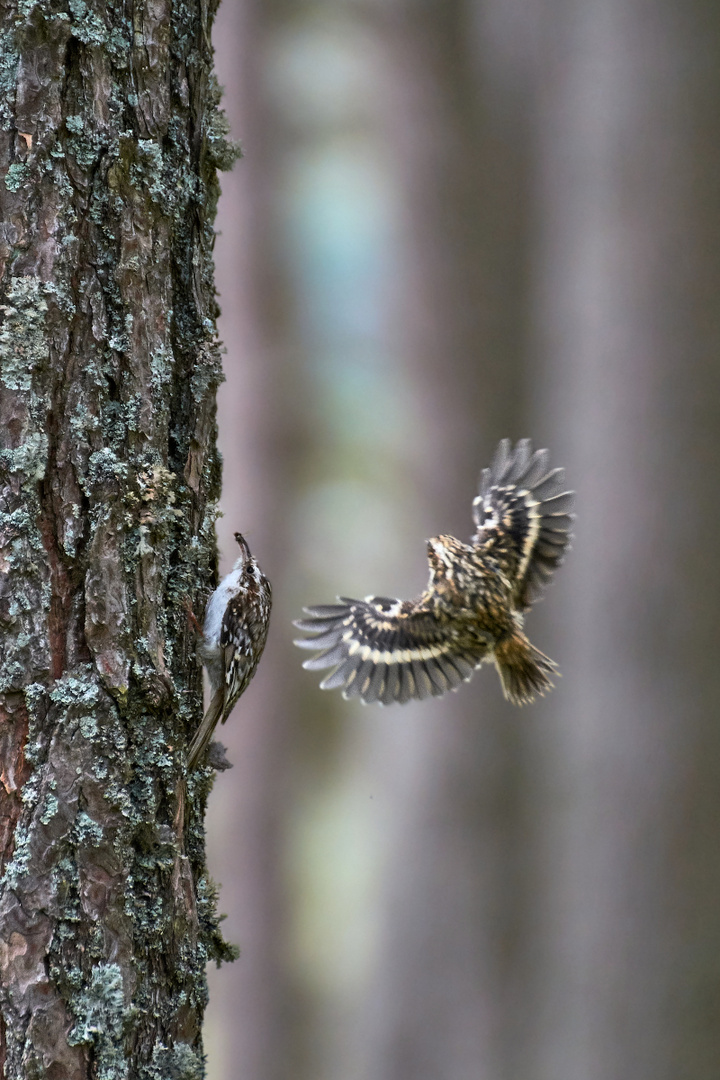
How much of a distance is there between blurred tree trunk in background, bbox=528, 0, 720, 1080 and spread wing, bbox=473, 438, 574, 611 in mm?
1509

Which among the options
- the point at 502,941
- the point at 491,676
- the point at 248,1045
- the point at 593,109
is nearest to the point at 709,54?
the point at 593,109

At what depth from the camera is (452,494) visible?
226 inches

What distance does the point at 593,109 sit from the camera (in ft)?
17.5

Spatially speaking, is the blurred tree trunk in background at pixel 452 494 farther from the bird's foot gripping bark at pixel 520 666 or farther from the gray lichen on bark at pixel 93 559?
the gray lichen on bark at pixel 93 559

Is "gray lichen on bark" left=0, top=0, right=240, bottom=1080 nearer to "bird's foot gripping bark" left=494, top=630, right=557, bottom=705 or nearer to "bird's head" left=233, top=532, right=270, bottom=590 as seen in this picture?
"bird's head" left=233, top=532, right=270, bottom=590

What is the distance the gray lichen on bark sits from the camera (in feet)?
5.65

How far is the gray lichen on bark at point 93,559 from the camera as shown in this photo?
1.72m

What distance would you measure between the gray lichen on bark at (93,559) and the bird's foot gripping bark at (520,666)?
5.51ft

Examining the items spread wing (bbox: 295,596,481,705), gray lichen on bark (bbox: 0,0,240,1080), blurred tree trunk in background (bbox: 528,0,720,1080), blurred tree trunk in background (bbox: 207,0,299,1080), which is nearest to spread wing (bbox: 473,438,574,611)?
spread wing (bbox: 295,596,481,705)

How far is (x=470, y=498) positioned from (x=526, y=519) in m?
2.15

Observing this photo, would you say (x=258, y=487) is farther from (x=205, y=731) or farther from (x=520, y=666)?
(x=205, y=731)

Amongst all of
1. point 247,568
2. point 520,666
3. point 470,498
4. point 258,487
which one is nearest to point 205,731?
point 247,568

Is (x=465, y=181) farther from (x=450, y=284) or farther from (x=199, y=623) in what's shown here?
(x=199, y=623)

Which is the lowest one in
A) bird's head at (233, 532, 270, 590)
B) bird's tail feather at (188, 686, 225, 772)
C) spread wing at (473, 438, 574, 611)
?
bird's tail feather at (188, 686, 225, 772)
